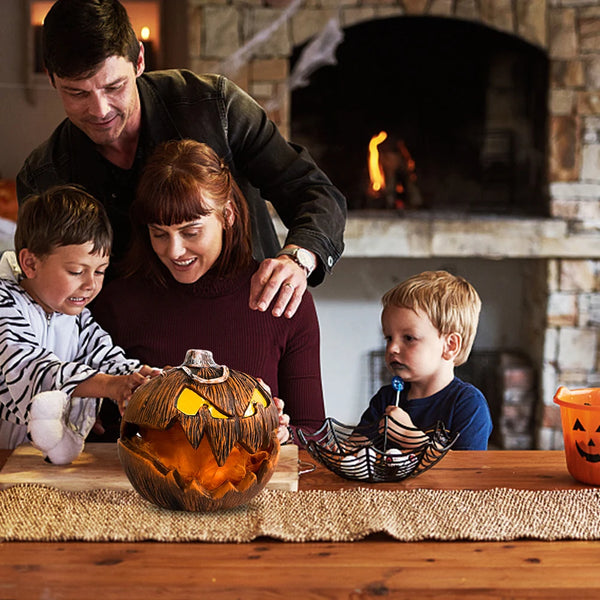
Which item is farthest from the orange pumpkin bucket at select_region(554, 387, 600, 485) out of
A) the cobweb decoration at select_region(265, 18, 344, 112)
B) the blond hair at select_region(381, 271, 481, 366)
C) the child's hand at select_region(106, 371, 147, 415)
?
the cobweb decoration at select_region(265, 18, 344, 112)

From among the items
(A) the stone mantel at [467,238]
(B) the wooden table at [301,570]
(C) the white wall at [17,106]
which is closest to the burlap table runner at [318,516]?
(B) the wooden table at [301,570]

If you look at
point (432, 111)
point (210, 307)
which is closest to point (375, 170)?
point (432, 111)

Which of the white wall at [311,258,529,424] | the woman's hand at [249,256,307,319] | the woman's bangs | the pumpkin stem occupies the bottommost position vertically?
the white wall at [311,258,529,424]

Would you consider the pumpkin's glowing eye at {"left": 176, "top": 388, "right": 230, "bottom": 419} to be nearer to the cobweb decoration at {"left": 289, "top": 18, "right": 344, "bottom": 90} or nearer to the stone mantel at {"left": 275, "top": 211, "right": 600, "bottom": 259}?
the stone mantel at {"left": 275, "top": 211, "right": 600, "bottom": 259}

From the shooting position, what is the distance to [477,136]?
12.2 feet

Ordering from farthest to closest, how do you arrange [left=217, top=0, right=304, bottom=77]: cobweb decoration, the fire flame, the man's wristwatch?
the fire flame, [left=217, top=0, right=304, bottom=77]: cobweb decoration, the man's wristwatch

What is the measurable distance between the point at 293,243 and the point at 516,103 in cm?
248

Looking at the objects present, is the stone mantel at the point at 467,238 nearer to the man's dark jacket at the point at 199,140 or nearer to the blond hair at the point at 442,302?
the man's dark jacket at the point at 199,140

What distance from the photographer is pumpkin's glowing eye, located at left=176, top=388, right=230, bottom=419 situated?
0.99 m

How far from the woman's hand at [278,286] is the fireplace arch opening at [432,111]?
7.45 feet

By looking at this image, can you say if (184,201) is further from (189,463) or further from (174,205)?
(189,463)

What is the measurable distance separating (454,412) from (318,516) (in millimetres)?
539

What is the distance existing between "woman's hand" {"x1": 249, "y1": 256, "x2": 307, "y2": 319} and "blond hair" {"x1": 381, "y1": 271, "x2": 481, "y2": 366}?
0.81ft

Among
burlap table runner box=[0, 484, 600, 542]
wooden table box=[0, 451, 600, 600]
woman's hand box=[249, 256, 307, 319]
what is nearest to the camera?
wooden table box=[0, 451, 600, 600]
